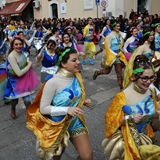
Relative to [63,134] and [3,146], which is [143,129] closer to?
[63,134]

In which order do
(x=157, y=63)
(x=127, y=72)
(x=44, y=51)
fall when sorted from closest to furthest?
1. (x=127, y=72)
2. (x=157, y=63)
3. (x=44, y=51)

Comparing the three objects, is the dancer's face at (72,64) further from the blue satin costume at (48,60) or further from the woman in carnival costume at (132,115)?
the blue satin costume at (48,60)

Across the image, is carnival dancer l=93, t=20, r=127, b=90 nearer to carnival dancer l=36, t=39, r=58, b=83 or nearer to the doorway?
carnival dancer l=36, t=39, r=58, b=83

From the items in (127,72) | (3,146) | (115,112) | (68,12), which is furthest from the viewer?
(68,12)

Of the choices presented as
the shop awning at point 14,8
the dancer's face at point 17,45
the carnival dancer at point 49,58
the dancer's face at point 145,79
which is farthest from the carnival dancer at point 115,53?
the shop awning at point 14,8

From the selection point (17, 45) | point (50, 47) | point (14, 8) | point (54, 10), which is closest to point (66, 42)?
point (50, 47)

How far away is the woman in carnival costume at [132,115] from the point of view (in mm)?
2244

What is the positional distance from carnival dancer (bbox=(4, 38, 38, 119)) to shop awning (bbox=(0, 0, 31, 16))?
26.8 meters

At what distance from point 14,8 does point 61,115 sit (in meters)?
31.8

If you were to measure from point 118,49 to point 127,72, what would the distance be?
10.8 ft

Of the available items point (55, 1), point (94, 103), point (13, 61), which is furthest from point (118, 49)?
point (55, 1)

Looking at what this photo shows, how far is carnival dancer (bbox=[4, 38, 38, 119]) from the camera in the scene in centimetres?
414

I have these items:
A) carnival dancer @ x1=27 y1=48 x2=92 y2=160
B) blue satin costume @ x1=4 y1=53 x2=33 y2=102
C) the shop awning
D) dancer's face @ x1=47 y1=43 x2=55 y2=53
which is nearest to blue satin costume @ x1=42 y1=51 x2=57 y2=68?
dancer's face @ x1=47 y1=43 x2=55 y2=53

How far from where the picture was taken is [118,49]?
6.16 meters
